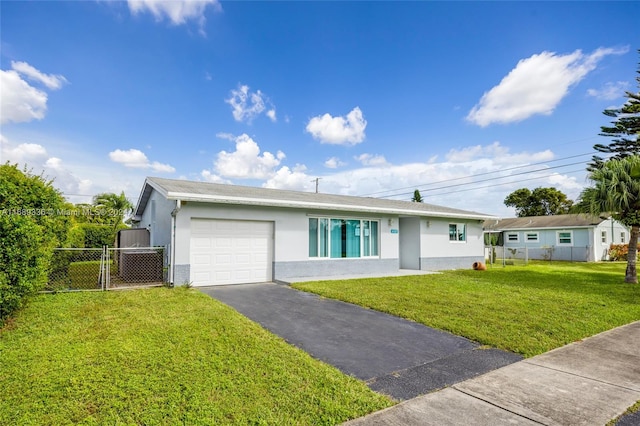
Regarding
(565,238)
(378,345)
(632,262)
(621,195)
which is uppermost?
(621,195)

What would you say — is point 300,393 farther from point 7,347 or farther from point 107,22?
point 107,22

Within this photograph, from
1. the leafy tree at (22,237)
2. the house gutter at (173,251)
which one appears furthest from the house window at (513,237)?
the leafy tree at (22,237)

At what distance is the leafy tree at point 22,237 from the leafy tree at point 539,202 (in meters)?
50.8

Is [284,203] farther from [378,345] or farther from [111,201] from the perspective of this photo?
[111,201]

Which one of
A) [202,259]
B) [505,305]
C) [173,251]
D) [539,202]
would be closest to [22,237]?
[173,251]

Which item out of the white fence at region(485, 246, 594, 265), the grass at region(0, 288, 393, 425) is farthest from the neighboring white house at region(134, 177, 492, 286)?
the white fence at region(485, 246, 594, 265)

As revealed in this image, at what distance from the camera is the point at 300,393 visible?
3279 millimetres

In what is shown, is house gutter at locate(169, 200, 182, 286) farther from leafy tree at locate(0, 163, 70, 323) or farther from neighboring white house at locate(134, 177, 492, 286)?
leafy tree at locate(0, 163, 70, 323)

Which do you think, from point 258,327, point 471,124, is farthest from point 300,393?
point 471,124

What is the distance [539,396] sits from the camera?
333cm

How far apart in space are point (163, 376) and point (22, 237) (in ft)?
13.9

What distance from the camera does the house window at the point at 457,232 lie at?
16.6 metres

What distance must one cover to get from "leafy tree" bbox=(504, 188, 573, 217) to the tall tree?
17235mm

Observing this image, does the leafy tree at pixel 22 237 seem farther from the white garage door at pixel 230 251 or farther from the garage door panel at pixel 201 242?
the white garage door at pixel 230 251
